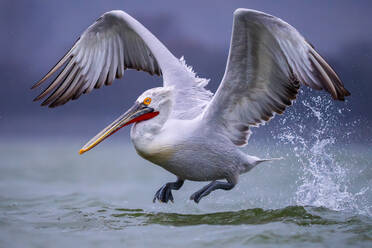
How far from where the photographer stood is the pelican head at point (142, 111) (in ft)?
16.9

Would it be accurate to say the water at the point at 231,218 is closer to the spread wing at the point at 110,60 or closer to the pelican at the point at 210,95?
the pelican at the point at 210,95

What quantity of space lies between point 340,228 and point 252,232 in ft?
2.46

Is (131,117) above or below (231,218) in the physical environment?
above

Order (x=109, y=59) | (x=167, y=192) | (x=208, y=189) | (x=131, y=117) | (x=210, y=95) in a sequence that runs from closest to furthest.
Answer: (x=131, y=117), (x=208, y=189), (x=167, y=192), (x=210, y=95), (x=109, y=59)

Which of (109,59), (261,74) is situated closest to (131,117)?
(261,74)

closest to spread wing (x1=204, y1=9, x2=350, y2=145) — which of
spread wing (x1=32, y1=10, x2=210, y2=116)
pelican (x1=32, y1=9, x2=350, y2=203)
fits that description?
pelican (x1=32, y1=9, x2=350, y2=203)

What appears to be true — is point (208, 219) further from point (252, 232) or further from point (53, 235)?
point (53, 235)

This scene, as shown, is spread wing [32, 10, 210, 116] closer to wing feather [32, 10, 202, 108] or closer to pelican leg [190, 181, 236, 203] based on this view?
wing feather [32, 10, 202, 108]

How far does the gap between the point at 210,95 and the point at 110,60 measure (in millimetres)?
1176

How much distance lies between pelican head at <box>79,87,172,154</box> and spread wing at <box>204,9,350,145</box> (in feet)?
1.39

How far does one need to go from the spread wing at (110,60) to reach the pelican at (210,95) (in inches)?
0.4

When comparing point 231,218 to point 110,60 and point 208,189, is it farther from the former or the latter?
point 110,60

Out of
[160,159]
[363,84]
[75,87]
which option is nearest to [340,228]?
[160,159]

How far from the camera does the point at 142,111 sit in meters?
5.18
